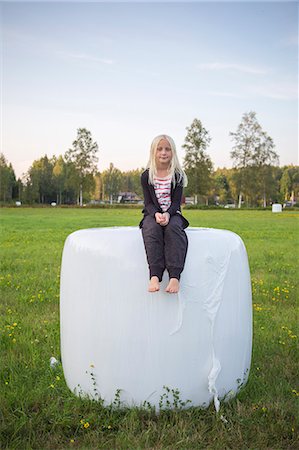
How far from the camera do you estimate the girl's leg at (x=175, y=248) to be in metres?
3.39

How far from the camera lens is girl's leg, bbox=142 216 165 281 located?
3.39 metres

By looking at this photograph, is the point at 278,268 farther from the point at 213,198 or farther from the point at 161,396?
the point at 213,198

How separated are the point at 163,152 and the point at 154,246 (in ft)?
2.83

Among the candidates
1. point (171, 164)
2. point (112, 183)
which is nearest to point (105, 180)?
point (112, 183)

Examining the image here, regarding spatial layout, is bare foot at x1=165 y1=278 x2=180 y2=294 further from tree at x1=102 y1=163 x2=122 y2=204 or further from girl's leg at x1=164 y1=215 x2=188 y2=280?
tree at x1=102 y1=163 x2=122 y2=204

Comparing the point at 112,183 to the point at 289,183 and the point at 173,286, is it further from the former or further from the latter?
the point at 173,286

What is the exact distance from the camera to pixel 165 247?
3504 millimetres

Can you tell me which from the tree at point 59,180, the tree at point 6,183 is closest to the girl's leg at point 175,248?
the tree at point 6,183

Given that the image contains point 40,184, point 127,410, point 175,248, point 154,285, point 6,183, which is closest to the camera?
point 154,285

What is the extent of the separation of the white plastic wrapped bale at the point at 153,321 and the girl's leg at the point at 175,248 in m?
0.07

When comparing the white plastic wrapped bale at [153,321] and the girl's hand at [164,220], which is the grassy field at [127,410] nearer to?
the white plastic wrapped bale at [153,321]

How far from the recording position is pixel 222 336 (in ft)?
11.6

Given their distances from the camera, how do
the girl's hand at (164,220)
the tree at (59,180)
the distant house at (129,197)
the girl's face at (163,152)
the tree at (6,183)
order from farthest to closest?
1. the tree at (59,180)
2. the tree at (6,183)
3. the distant house at (129,197)
4. the girl's face at (163,152)
5. the girl's hand at (164,220)

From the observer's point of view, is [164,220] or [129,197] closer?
[164,220]
